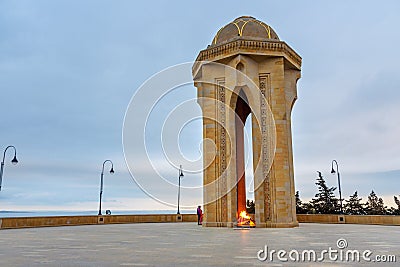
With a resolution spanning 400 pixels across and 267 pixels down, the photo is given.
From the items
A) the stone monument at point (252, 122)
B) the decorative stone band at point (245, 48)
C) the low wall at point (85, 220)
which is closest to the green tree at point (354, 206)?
the low wall at point (85, 220)

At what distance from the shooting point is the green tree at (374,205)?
127 ft

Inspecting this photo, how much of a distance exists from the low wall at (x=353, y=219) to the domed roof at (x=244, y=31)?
14743 millimetres

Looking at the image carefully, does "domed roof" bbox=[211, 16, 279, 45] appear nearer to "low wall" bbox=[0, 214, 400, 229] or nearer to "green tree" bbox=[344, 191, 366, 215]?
"low wall" bbox=[0, 214, 400, 229]

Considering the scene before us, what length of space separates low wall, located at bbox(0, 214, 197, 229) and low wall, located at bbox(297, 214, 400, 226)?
32.9 ft

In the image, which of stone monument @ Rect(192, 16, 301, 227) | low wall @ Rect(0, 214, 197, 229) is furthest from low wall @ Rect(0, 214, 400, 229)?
stone monument @ Rect(192, 16, 301, 227)

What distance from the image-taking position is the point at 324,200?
44219 millimetres

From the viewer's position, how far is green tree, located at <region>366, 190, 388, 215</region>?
38.6 m

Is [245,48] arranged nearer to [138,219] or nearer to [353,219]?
[353,219]

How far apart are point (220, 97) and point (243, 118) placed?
16.6ft

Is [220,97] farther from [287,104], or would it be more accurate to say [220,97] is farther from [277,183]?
[277,183]

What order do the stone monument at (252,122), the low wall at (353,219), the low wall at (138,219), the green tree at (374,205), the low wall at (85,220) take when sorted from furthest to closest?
1. the green tree at (374,205)
2. the low wall at (353,219)
3. the low wall at (138,219)
4. the low wall at (85,220)
5. the stone monument at (252,122)

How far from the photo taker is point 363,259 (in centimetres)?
754

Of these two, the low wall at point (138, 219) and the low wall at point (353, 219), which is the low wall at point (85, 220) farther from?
the low wall at point (353, 219)

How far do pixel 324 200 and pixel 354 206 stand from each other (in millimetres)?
3799
